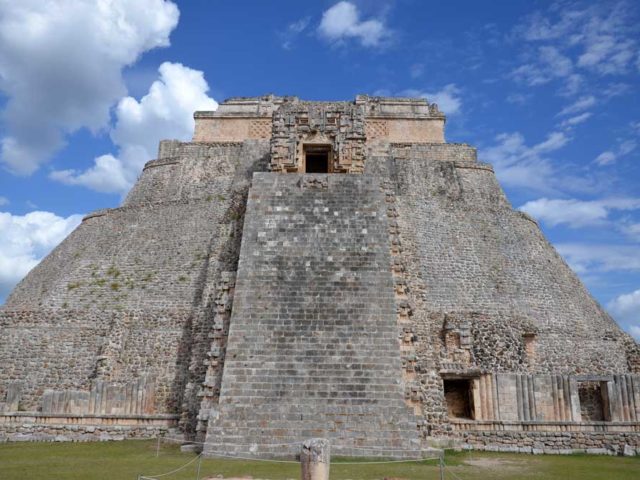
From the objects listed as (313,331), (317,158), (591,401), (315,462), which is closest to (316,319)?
(313,331)

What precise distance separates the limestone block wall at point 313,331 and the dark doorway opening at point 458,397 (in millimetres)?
4251

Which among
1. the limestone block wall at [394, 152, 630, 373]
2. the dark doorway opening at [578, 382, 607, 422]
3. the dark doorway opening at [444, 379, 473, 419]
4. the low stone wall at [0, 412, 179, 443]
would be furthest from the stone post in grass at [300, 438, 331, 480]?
the dark doorway opening at [578, 382, 607, 422]

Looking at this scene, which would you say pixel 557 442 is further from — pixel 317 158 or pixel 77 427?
pixel 317 158

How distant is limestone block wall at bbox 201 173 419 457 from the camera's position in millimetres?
10844

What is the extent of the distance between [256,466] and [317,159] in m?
14.1

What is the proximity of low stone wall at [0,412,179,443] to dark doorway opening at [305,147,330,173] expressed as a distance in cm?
1041

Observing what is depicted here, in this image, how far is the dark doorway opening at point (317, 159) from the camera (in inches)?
785

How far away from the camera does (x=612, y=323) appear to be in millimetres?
19875

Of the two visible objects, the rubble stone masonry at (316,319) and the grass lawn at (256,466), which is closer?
the grass lawn at (256,466)

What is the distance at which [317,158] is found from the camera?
21.8 metres

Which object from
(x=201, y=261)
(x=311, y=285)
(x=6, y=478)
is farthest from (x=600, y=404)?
(x=6, y=478)

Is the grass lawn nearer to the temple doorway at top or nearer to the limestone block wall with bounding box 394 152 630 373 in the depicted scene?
the limestone block wall with bounding box 394 152 630 373

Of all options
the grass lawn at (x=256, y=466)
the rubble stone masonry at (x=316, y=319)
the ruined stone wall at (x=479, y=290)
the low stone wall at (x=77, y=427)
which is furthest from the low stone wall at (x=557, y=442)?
the low stone wall at (x=77, y=427)

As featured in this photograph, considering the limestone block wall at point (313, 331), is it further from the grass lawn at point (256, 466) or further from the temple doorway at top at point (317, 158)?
the temple doorway at top at point (317, 158)
